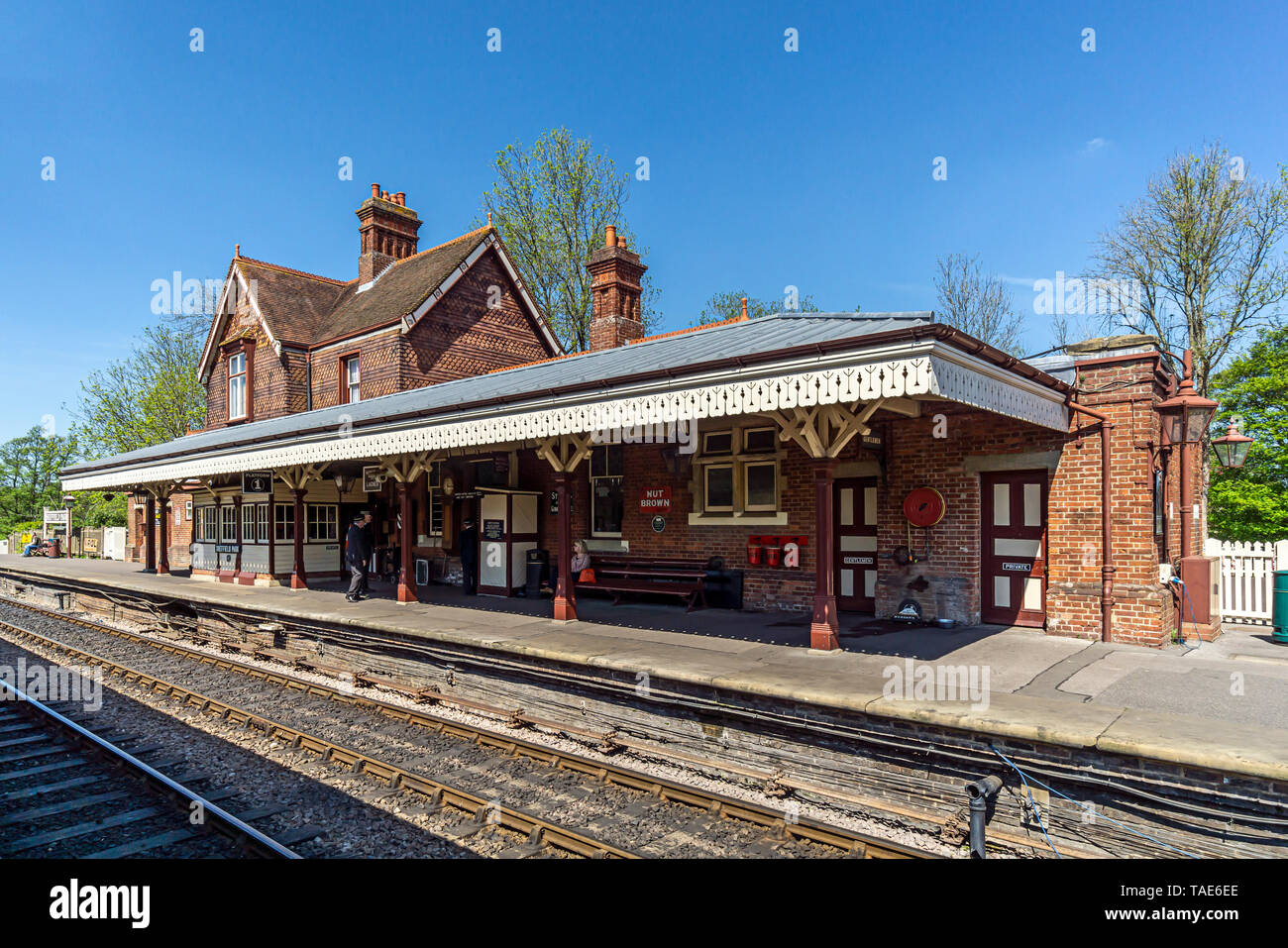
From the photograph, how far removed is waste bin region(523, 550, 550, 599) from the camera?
14047mm

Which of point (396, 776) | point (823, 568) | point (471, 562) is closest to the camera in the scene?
point (396, 776)

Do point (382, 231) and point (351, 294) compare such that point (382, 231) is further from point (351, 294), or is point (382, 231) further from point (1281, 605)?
point (1281, 605)

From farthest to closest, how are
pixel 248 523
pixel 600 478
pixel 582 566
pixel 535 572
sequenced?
pixel 248 523
pixel 535 572
pixel 600 478
pixel 582 566

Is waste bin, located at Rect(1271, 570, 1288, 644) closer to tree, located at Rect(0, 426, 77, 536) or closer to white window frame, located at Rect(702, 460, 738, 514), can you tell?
white window frame, located at Rect(702, 460, 738, 514)

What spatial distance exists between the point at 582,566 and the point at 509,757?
20.2 feet

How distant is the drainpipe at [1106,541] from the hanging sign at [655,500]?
6.15 metres

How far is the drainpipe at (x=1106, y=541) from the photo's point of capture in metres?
8.82

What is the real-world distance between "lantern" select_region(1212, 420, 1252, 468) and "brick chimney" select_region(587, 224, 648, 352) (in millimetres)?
11085

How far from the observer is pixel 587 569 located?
42.9 ft

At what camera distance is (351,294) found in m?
24.0

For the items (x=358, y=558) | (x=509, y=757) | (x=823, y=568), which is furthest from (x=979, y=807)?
(x=358, y=558)

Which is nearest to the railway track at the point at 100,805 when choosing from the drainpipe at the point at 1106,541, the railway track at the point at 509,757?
the railway track at the point at 509,757

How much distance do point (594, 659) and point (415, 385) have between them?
13605mm

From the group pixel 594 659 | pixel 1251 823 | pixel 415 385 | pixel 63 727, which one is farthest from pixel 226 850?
pixel 415 385
